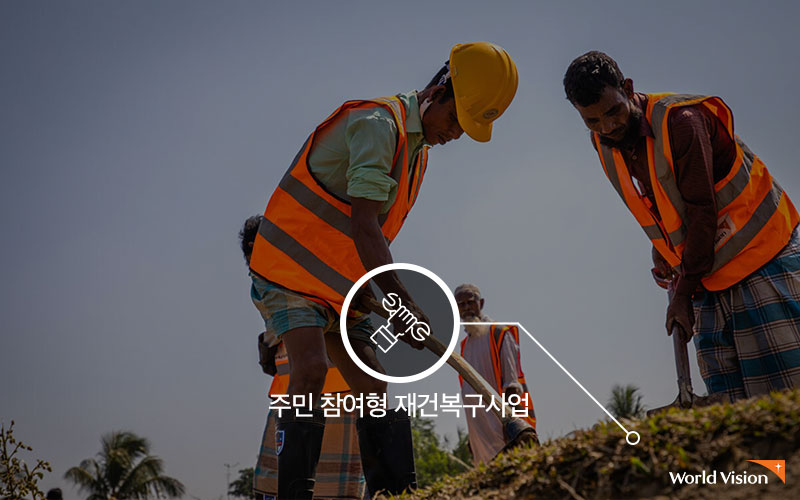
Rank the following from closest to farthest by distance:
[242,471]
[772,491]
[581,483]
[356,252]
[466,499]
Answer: [772,491]
[581,483]
[466,499]
[356,252]
[242,471]

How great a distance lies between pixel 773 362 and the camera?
3416 mm

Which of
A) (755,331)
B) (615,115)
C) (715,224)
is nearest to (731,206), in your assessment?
(715,224)

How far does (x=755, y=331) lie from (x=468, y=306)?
396 centimetres

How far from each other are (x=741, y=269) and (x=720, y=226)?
9.7 inches

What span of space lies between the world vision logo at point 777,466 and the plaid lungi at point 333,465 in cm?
371

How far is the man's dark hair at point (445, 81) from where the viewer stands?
3.79 metres

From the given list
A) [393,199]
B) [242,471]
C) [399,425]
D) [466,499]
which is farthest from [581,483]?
[242,471]

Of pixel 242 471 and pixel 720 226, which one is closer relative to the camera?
pixel 720 226

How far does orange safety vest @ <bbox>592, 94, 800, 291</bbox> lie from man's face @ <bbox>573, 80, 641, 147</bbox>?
0.10 meters

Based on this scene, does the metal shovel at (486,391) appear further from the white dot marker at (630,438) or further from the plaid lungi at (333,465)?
the plaid lungi at (333,465)

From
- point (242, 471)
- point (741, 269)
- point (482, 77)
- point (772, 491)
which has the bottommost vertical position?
point (772, 491)

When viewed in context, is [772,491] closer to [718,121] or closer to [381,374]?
[381,374]

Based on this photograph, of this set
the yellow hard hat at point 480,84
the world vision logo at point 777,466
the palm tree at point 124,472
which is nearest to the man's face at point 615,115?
the yellow hard hat at point 480,84

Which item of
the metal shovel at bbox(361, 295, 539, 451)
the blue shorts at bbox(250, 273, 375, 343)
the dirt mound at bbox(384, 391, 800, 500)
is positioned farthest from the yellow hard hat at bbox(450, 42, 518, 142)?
the dirt mound at bbox(384, 391, 800, 500)
